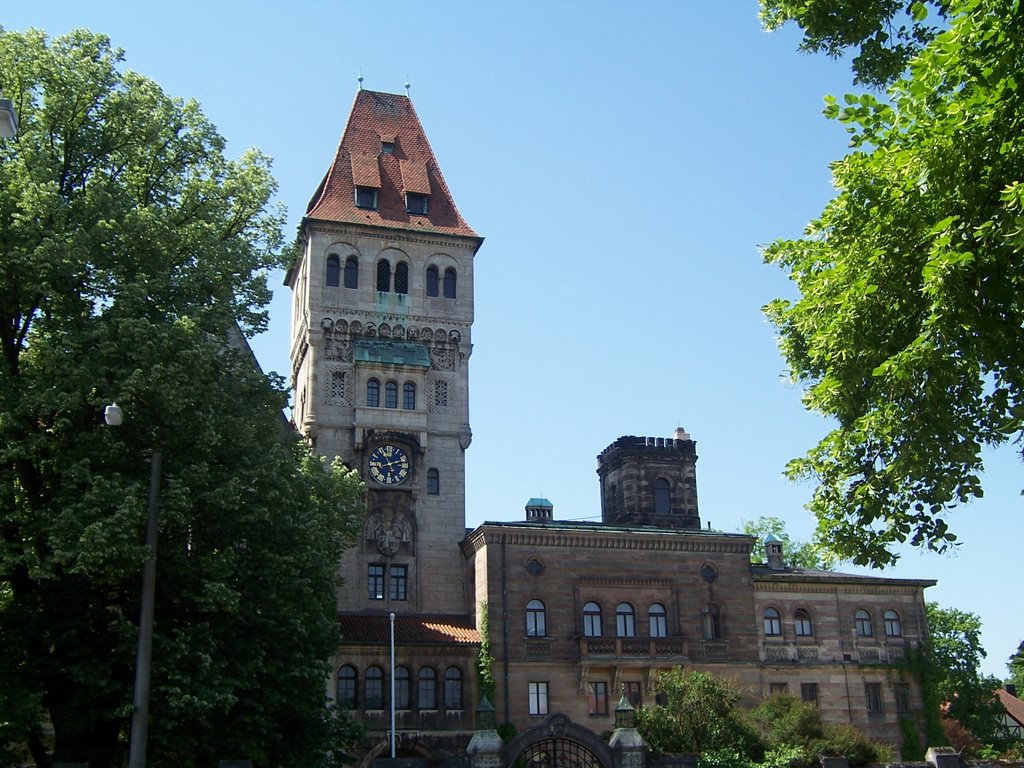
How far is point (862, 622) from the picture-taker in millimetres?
51344

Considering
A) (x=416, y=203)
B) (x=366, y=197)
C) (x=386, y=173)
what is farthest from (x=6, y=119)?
(x=386, y=173)

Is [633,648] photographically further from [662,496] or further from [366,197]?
[366,197]

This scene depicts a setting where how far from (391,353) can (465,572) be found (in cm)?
1058

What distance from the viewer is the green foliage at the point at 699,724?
39125 mm

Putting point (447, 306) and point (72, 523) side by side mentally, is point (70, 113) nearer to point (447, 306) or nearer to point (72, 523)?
point (72, 523)

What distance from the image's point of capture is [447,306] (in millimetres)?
52750

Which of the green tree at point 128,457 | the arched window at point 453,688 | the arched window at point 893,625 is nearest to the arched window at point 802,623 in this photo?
the arched window at point 893,625

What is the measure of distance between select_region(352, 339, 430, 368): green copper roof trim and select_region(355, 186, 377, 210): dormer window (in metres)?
7.29

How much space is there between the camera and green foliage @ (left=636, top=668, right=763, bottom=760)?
39125 mm

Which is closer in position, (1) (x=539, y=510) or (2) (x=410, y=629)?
(2) (x=410, y=629)

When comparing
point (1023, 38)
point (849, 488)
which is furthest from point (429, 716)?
point (1023, 38)

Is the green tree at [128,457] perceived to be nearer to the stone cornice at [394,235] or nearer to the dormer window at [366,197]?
the stone cornice at [394,235]

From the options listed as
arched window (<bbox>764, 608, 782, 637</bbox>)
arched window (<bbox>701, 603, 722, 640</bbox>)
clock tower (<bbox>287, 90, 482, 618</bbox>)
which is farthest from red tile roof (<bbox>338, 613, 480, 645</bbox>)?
arched window (<bbox>764, 608, 782, 637</bbox>)

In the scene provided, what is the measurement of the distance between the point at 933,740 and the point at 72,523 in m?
40.7
